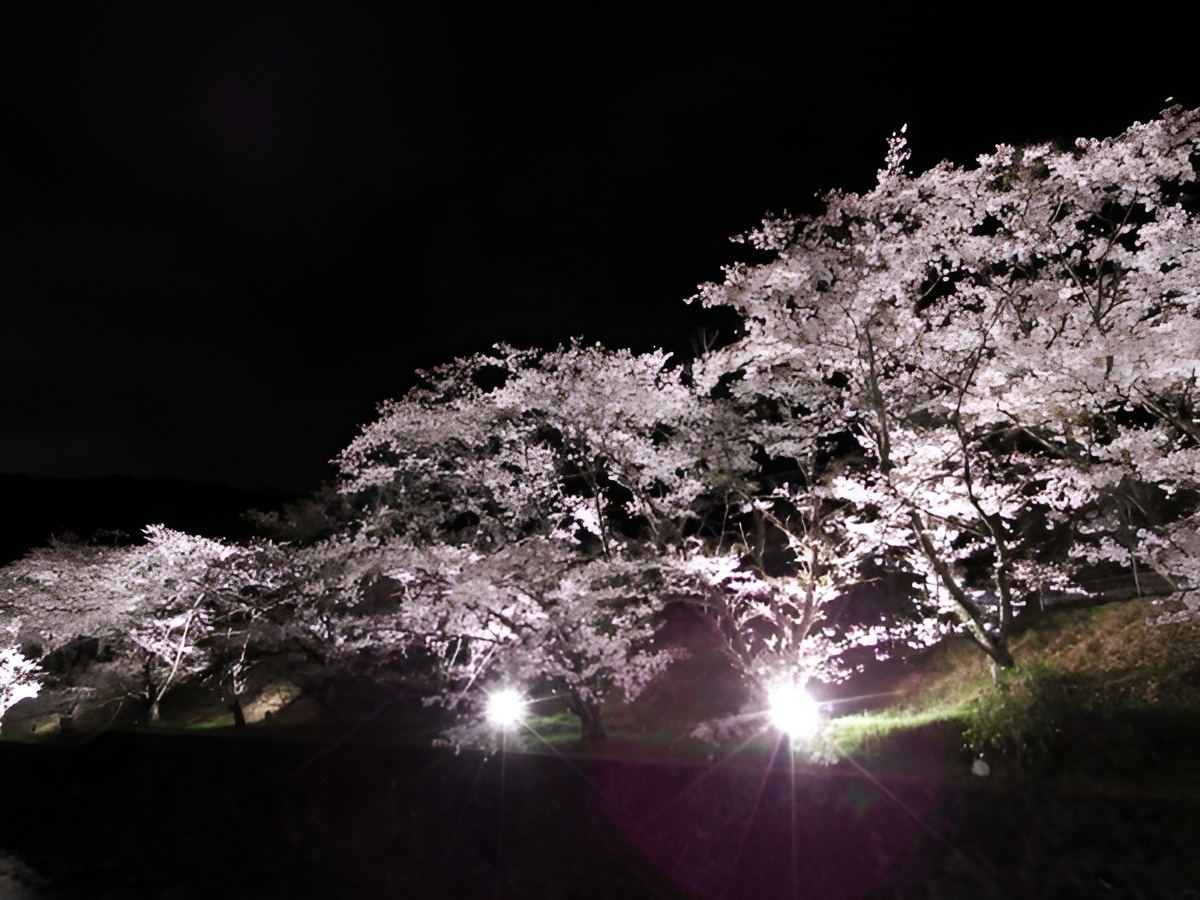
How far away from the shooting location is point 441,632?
50.1ft

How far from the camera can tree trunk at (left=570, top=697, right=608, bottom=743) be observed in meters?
14.7

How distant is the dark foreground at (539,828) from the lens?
784cm

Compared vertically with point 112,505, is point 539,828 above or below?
below

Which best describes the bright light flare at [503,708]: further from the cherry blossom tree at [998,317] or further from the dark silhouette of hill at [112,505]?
the dark silhouette of hill at [112,505]

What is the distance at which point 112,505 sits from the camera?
5078 cm

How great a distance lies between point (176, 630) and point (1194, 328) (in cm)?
2526

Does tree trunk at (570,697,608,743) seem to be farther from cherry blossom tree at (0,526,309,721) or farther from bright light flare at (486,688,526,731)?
cherry blossom tree at (0,526,309,721)

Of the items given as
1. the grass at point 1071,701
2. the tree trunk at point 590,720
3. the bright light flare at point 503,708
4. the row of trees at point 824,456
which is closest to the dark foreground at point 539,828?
the grass at point 1071,701

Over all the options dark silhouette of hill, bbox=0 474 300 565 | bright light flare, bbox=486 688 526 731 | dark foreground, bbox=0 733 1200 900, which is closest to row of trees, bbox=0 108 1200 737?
bright light flare, bbox=486 688 526 731

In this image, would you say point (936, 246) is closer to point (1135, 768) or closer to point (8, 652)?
point (1135, 768)

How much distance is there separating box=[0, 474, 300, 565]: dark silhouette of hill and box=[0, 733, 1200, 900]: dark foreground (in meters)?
26.1

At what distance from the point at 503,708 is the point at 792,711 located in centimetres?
693

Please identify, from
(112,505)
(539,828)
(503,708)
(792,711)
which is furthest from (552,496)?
(112,505)

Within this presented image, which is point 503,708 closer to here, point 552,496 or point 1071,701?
point 552,496
